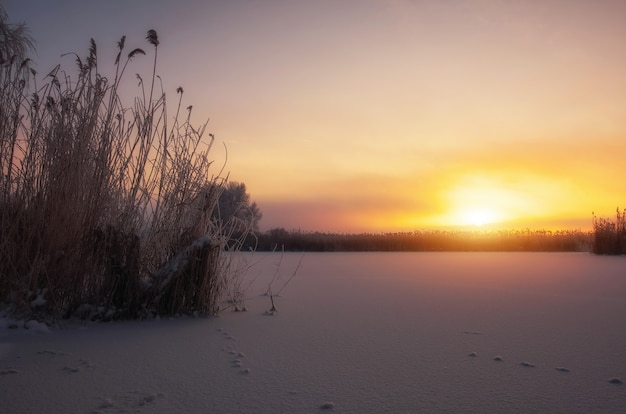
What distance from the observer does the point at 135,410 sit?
1.24 m

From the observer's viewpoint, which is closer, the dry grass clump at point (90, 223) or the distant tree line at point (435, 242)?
the dry grass clump at point (90, 223)

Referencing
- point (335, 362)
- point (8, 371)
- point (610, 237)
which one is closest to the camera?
point (8, 371)

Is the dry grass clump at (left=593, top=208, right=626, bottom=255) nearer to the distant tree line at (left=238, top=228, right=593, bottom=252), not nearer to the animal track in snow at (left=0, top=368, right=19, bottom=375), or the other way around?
the distant tree line at (left=238, top=228, right=593, bottom=252)

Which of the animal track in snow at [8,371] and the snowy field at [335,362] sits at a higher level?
the snowy field at [335,362]

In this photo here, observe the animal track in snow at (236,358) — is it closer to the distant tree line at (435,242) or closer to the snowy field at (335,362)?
the snowy field at (335,362)

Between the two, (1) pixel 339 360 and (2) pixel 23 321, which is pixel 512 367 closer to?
(1) pixel 339 360

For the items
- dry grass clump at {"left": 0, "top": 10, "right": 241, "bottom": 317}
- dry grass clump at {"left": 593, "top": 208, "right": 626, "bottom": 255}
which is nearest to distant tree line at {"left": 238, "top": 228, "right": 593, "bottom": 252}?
dry grass clump at {"left": 593, "top": 208, "right": 626, "bottom": 255}

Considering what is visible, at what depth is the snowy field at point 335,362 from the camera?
4.32 feet

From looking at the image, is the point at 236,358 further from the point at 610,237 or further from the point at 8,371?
the point at 610,237

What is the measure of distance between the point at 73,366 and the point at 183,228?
1.40 meters

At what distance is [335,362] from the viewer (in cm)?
175

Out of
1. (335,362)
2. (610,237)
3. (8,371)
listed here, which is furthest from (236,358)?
(610,237)

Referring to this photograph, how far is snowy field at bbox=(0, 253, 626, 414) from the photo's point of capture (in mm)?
1315

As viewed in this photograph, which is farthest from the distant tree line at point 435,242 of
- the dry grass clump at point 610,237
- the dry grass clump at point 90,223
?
the dry grass clump at point 90,223
